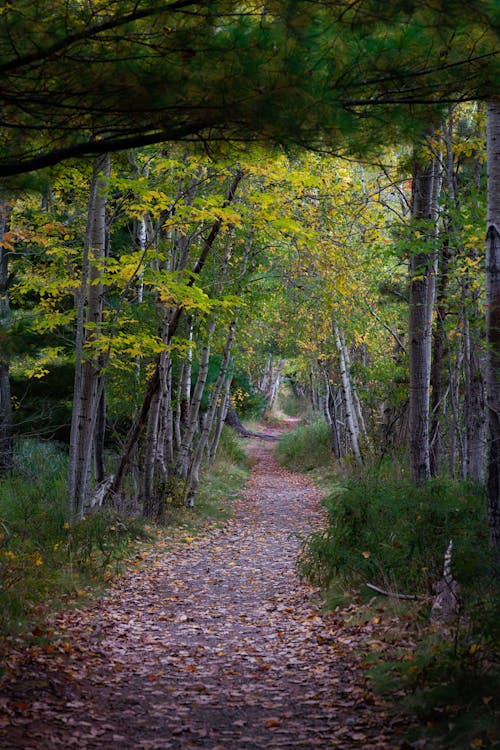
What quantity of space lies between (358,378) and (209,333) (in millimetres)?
7592

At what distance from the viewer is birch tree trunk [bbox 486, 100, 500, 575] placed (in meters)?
5.54

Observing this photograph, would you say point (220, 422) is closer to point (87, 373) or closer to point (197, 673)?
point (87, 373)

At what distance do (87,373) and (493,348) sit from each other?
6.21 meters

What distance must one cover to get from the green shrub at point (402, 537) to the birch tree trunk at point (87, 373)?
3292 millimetres

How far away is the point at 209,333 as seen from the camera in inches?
520

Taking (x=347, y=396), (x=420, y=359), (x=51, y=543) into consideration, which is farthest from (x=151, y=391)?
(x=347, y=396)

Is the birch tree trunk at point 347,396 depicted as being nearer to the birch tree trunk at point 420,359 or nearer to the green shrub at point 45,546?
the birch tree trunk at point 420,359

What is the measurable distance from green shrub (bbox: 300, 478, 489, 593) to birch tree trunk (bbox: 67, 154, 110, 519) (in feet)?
10.8

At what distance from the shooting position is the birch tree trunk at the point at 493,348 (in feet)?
18.2

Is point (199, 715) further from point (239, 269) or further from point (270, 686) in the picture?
point (239, 269)

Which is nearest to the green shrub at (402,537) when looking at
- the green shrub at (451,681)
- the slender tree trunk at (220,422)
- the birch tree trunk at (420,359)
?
the birch tree trunk at (420,359)

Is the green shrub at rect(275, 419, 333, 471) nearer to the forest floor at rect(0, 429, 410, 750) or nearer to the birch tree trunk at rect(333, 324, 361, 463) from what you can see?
the birch tree trunk at rect(333, 324, 361, 463)

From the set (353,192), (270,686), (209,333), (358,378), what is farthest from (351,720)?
(358,378)

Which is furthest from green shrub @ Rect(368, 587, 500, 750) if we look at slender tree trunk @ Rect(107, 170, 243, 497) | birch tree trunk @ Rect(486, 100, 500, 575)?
slender tree trunk @ Rect(107, 170, 243, 497)
